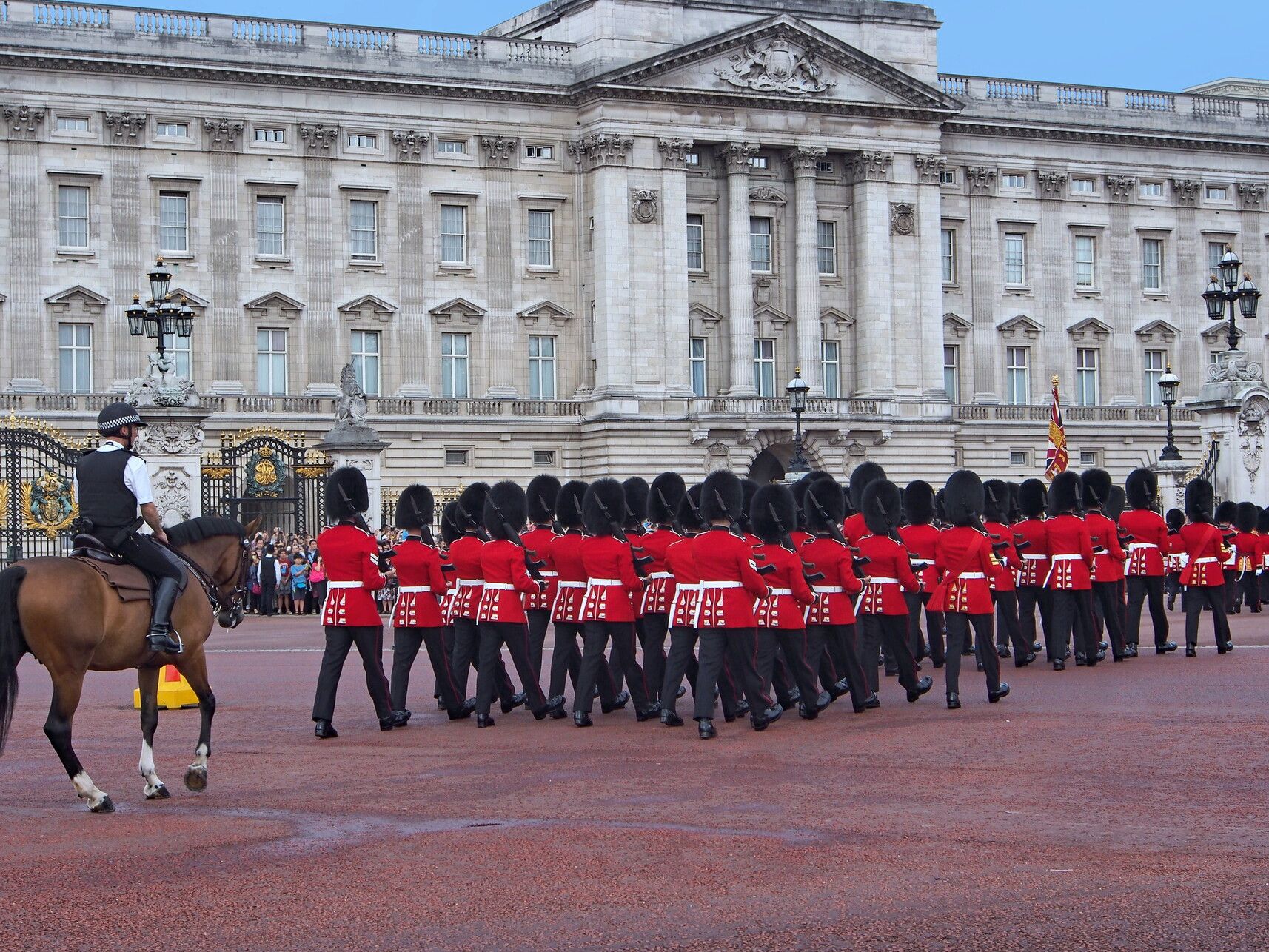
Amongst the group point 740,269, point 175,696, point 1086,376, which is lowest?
point 175,696

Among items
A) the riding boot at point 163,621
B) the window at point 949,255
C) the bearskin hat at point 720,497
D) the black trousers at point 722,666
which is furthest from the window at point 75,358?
the riding boot at point 163,621

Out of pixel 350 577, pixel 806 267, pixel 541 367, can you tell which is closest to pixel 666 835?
pixel 350 577

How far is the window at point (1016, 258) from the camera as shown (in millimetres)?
56531

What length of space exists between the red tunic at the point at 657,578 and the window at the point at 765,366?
1444 inches

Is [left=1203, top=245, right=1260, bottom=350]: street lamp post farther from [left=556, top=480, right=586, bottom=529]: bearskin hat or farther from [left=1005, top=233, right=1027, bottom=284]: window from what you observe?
[left=1005, top=233, right=1027, bottom=284]: window

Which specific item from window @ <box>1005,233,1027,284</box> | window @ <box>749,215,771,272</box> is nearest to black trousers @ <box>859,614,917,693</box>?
window @ <box>749,215,771,272</box>

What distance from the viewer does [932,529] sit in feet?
59.5

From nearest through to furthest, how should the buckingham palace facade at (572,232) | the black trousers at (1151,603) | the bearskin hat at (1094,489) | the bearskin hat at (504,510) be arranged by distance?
1. the bearskin hat at (504,510)
2. the bearskin hat at (1094,489)
3. the black trousers at (1151,603)
4. the buckingham palace facade at (572,232)

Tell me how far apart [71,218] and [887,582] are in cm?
3405

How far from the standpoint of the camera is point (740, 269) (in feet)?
169

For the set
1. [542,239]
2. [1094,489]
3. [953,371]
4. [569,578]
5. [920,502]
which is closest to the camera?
[569,578]

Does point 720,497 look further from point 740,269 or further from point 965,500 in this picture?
point 740,269

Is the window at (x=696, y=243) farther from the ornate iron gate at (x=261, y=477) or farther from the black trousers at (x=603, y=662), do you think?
the black trousers at (x=603, y=662)

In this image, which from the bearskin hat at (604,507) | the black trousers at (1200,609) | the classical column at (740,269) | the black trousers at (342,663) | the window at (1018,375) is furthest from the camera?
the window at (1018,375)
